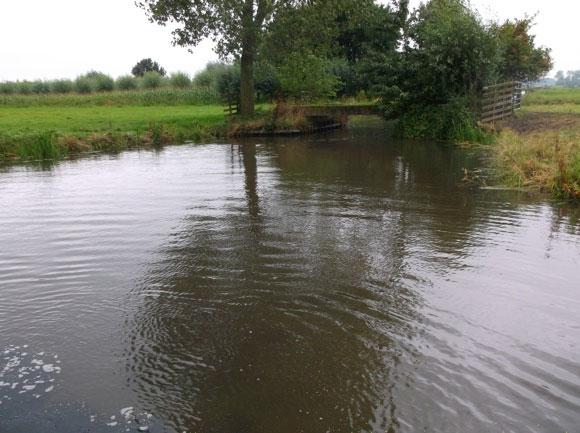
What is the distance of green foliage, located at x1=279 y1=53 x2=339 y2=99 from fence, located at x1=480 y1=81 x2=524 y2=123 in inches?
338

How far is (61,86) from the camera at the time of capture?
50.6 metres

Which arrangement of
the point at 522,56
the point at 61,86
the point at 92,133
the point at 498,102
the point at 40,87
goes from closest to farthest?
the point at 92,133 → the point at 498,102 → the point at 522,56 → the point at 40,87 → the point at 61,86

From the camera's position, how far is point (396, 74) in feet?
78.2

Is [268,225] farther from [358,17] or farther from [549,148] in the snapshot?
[358,17]

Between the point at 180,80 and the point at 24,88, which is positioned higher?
the point at 180,80

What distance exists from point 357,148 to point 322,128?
26.9 feet

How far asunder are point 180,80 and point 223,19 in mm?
28157

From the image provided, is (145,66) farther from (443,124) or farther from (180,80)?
(443,124)

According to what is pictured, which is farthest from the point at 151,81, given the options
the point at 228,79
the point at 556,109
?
the point at 556,109

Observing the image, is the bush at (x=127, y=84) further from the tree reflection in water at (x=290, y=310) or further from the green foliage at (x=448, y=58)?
the tree reflection in water at (x=290, y=310)

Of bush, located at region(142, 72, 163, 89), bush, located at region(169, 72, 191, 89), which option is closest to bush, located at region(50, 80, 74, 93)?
bush, located at region(142, 72, 163, 89)

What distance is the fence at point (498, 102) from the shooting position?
23.0 meters

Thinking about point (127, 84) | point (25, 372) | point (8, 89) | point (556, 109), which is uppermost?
point (127, 84)

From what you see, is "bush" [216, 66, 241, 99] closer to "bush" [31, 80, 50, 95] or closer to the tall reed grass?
"bush" [31, 80, 50, 95]
